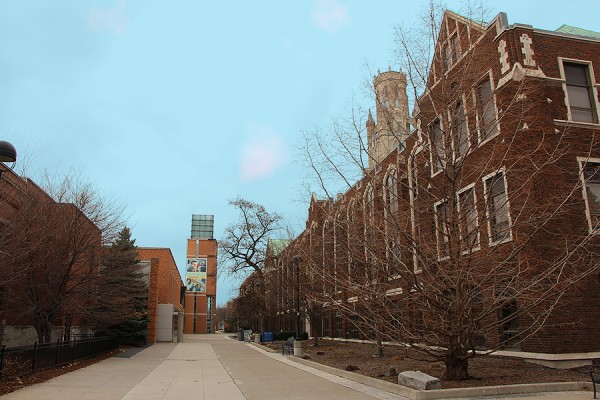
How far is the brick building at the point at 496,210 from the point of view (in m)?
11.7

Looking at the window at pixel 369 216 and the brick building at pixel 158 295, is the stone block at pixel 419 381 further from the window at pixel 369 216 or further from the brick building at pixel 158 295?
the brick building at pixel 158 295

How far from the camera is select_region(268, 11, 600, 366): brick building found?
11664 mm

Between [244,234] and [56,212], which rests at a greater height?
[244,234]

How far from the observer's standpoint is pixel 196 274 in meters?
97.9

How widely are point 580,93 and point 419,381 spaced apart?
13.0 metres

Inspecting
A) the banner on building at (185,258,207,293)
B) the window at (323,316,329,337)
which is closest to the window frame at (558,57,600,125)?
the window at (323,316,329,337)

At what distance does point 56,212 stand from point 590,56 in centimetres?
2161

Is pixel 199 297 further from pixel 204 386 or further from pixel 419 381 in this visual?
pixel 419 381

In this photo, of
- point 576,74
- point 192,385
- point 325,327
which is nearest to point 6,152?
point 192,385

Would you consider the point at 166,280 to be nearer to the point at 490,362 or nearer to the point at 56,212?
the point at 56,212

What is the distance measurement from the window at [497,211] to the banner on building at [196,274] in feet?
285

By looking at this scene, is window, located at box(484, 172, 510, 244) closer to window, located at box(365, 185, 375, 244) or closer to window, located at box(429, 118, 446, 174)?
window, located at box(429, 118, 446, 174)

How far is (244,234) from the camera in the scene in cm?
4478

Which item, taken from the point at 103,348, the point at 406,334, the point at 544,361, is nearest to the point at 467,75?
the point at 406,334
